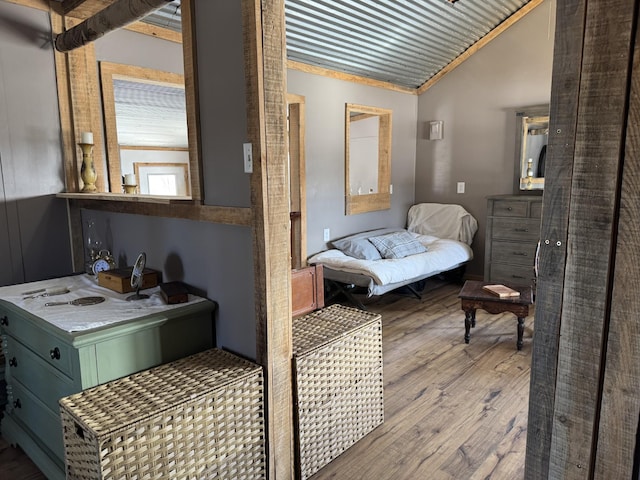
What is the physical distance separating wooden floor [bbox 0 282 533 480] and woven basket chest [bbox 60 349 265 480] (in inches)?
21.2

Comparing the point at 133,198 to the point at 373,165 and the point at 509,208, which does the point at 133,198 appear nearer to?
the point at 509,208

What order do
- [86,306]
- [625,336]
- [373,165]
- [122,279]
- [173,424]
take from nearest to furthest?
[625,336], [173,424], [86,306], [122,279], [373,165]

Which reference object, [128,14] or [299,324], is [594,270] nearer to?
[299,324]

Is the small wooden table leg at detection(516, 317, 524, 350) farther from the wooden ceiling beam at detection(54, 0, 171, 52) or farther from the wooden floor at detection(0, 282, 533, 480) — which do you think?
the wooden ceiling beam at detection(54, 0, 171, 52)

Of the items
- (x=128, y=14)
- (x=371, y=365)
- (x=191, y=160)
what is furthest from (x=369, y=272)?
(x=128, y=14)

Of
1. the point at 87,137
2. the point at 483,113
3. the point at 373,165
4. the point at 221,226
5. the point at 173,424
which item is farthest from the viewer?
the point at 373,165

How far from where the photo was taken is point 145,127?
21.3ft

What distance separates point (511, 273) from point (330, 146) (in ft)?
7.37

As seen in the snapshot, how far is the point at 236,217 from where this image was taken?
5.42 feet

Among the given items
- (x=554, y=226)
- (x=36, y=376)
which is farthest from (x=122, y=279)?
(x=554, y=226)

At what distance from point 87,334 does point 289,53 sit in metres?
3.14

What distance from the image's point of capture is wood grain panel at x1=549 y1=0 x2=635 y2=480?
91 centimetres

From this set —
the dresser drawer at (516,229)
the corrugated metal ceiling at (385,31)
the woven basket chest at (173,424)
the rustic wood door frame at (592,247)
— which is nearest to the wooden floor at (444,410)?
the woven basket chest at (173,424)

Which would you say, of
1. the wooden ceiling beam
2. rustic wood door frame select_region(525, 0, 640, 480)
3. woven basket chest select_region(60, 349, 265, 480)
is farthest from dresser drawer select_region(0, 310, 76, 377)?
rustic wood door frame select_region(525, 0, 640, 480)
